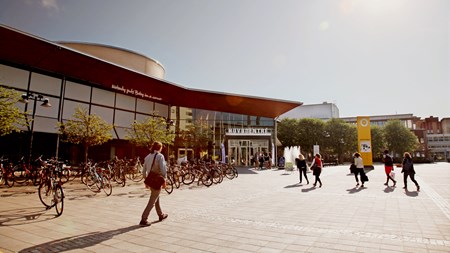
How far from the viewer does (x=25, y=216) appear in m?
6.23

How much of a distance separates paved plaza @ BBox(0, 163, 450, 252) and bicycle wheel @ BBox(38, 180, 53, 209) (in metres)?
0.33

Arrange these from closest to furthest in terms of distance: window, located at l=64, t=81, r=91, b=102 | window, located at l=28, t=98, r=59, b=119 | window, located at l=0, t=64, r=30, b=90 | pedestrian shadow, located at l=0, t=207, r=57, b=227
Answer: pedestrian shadow, located at l=0, t=207, r=57, b=227 < window, located at l=0, t=64, r=30, b=90 < window, located at l=28, t=98, r=59, b=119 < window, located at l=64, t=81, r=91, b=102

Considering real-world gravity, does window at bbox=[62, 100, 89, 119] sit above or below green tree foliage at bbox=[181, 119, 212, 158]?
above

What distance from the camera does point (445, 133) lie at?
92000 millimetres

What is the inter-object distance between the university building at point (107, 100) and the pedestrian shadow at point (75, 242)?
38.4ft

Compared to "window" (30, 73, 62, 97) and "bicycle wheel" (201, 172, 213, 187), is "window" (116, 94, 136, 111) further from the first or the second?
"bicycle wheel" (201, 172, 213, 187)

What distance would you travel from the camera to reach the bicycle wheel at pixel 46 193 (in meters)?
6.96

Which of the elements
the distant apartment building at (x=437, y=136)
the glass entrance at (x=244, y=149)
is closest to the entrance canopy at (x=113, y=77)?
the glass entrance at (x=244, y=149)

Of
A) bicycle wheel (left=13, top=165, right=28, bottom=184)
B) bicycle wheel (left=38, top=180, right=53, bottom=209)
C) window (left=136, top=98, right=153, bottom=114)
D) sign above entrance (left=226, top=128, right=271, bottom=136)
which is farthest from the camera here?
sign above entrance (left=226, top=128, right=271, bottom=136)

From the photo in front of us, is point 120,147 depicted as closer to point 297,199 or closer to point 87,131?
point 87,131

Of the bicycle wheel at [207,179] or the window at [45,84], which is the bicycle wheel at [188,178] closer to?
the bicycle wheel at [207,179]

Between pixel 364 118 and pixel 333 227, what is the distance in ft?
85.0

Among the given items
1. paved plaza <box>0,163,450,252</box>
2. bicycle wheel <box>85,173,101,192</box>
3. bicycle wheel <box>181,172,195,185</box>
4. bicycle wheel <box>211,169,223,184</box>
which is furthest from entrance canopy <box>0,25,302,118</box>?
bicycle wheel <box>211,169,223,184</box>

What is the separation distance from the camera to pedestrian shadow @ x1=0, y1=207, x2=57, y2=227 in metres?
5.72
